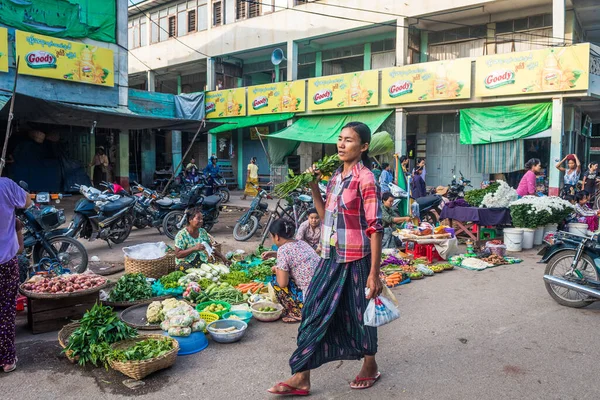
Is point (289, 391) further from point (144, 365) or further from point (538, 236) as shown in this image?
point (538, 236)

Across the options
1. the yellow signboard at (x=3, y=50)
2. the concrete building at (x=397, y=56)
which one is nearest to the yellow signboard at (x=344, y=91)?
the concrete building at (x=397, y=56)

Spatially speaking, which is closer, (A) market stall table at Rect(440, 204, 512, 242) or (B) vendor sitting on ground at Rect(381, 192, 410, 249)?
(B) vendor sitting on ground at Rect(381, 192, 410, 249)

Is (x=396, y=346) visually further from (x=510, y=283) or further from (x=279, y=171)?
(x=279, y=171)

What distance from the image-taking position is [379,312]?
9.68 feet

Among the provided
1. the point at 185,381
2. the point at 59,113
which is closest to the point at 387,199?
the point at 185,381

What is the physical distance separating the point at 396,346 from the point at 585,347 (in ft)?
5.56

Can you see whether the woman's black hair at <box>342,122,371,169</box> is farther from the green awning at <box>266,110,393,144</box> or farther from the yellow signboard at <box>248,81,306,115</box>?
the yellow signboard at <box>248,81,306,115</box>

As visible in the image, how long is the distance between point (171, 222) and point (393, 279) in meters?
5.06

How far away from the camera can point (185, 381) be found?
3475 mm

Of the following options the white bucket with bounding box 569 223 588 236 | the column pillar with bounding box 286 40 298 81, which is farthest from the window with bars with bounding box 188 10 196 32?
the white bucket with bounding box 569 223 588 236

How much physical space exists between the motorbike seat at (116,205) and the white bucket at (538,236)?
25.4 feet

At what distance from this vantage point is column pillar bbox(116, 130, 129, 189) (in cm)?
1747

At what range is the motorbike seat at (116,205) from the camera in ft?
26.5

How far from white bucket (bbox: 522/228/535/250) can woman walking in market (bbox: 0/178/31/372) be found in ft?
27.4
